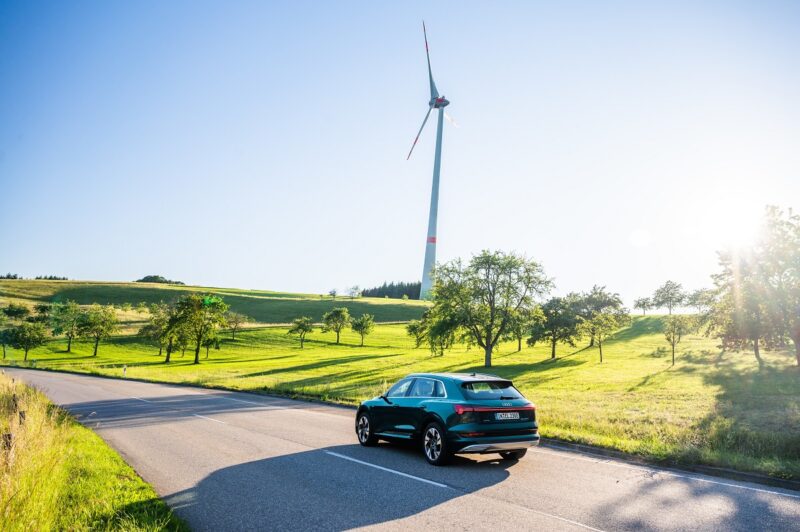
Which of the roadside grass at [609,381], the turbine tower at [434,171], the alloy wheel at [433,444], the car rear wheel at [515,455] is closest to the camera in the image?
the alloy wheel at [433,444]

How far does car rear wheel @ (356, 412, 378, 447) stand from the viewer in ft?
37.0

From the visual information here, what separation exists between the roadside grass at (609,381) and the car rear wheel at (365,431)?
448 centimetres

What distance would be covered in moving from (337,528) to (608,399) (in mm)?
21414

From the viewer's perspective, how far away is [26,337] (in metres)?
66.4

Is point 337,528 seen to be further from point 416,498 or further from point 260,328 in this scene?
point 260,328

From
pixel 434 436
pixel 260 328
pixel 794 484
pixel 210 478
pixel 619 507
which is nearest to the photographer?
pixel 619 507

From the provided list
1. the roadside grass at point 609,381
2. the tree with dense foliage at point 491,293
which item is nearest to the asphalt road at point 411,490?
the roadside grass at point 609,381

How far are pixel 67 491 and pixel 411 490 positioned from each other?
483 cm

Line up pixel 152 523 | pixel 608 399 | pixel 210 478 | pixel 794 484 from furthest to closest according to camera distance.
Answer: pixel 608 399, pixel 210 478, pixel 794 484, pixel 152 523

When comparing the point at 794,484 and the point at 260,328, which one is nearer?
the point at 794,484

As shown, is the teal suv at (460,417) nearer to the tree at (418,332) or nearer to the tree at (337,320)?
the tree at (418,332)

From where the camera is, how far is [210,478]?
8.25 m

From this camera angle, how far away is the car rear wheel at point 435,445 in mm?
9133

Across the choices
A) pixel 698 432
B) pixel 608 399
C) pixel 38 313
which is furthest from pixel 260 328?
pixel 698 432
